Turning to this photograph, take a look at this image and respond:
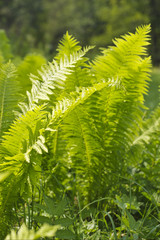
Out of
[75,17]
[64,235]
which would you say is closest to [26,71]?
[64,235]

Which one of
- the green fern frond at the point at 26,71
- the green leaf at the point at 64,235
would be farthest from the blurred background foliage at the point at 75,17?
the green leaf at the point at 64,235

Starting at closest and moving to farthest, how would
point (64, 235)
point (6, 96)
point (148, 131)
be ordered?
1. point (64, 235)
2. point (6, 96)
3. point (148, 131)

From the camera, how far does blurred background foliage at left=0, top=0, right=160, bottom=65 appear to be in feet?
62.6

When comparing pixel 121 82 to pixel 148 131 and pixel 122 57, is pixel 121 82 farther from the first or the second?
pixel 148 131

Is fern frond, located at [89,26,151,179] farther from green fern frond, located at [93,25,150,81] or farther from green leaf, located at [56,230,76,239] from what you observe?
green leaf, located at [56,230,76,239]

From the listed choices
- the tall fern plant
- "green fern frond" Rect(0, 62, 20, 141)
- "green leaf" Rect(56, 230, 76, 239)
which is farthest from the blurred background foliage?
"green leaf" Rect(56, 230, 76, 239)

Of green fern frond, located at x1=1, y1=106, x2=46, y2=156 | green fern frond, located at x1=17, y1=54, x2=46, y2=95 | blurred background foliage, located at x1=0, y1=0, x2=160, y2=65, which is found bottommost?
green fern frond, located at x1=1, y1=106, x2=46, y2=156

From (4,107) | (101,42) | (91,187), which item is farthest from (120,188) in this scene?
(101,42)

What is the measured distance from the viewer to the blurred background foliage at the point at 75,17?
19.1 m

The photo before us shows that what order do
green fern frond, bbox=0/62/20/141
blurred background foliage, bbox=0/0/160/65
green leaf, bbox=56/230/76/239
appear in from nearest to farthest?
green leaf, bbox=56/230/76/239
green fern frond, bbox=0/62/20/141
blurred background foliage, bbox=0/0/160/65

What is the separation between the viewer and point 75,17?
20297 millimetres

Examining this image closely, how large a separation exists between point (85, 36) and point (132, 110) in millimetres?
19945

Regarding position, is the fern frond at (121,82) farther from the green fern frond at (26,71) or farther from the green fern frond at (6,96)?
the green fern frond at (26,71)

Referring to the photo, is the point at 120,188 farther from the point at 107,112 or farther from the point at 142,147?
the point at 107,112
